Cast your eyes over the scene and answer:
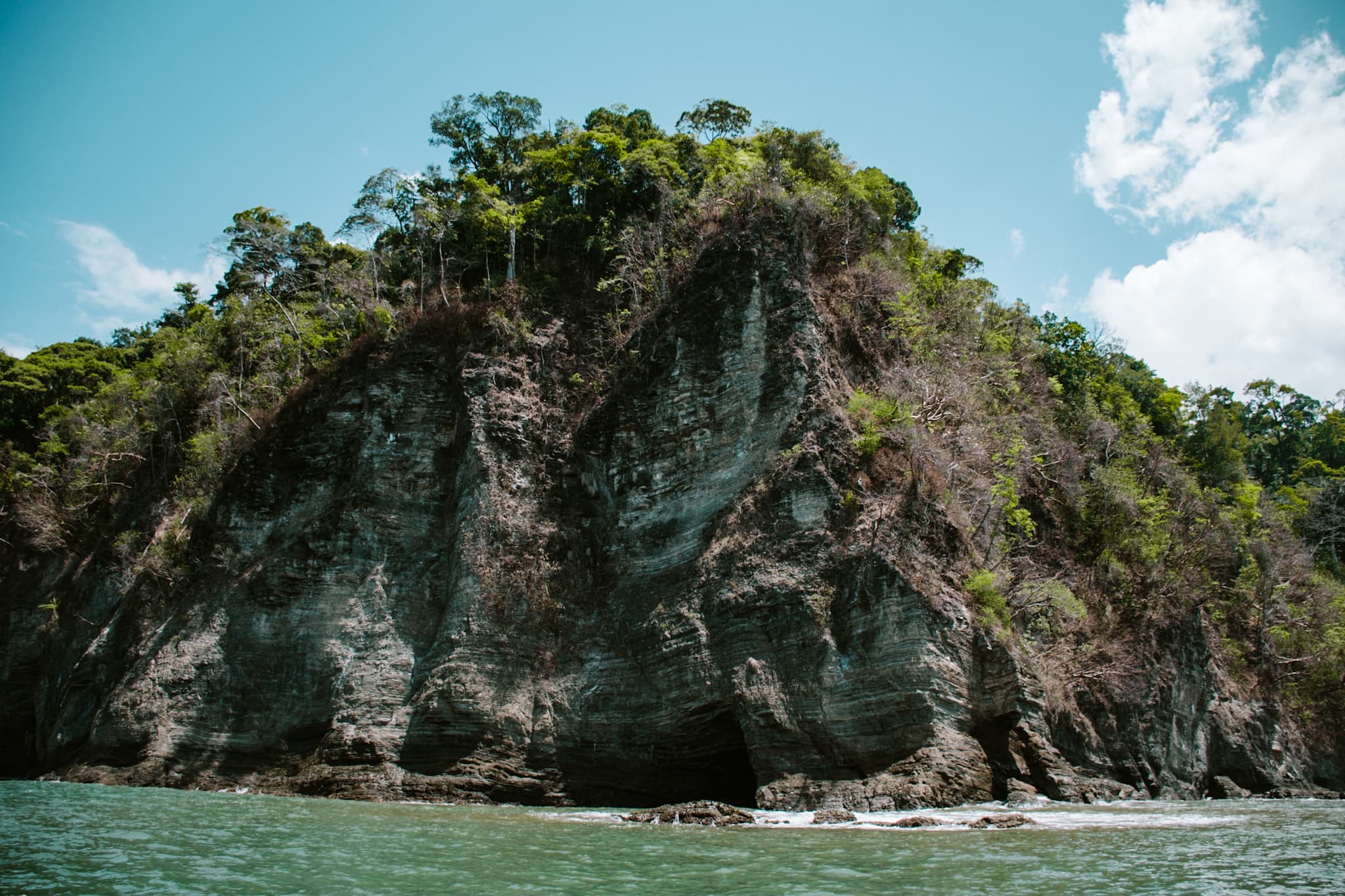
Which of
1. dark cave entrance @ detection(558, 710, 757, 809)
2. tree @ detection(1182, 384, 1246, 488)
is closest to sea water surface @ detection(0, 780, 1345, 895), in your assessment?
dark cave entrance @ detection(558, 710, 757, 809)

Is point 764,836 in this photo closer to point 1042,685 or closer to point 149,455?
point 1042,685

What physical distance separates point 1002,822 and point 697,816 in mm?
4462

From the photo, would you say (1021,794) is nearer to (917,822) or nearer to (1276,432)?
(917,822)

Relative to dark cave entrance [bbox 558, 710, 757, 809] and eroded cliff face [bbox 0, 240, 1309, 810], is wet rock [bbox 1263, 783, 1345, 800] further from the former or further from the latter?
dark cave entrance [bbox 558, 710, 757, 809]

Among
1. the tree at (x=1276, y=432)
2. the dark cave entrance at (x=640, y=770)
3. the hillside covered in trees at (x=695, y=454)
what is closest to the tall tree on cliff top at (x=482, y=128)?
the hillside covered in trees at (x=695, y=454)

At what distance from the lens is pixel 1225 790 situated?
19.6 metres

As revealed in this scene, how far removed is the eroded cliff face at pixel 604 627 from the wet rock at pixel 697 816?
79.2 inches

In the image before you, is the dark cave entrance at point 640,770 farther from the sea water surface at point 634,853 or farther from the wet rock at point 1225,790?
the wet rock at point 1225,790

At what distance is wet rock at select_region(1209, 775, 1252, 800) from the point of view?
765 inches

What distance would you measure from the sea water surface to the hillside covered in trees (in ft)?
12.2

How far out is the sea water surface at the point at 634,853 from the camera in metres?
7.66

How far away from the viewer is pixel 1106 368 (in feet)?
105

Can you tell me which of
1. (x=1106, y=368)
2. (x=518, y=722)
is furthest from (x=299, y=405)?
(x=1106, y=368)

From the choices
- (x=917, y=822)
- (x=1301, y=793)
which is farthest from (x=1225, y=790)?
(x=917, y=822)
